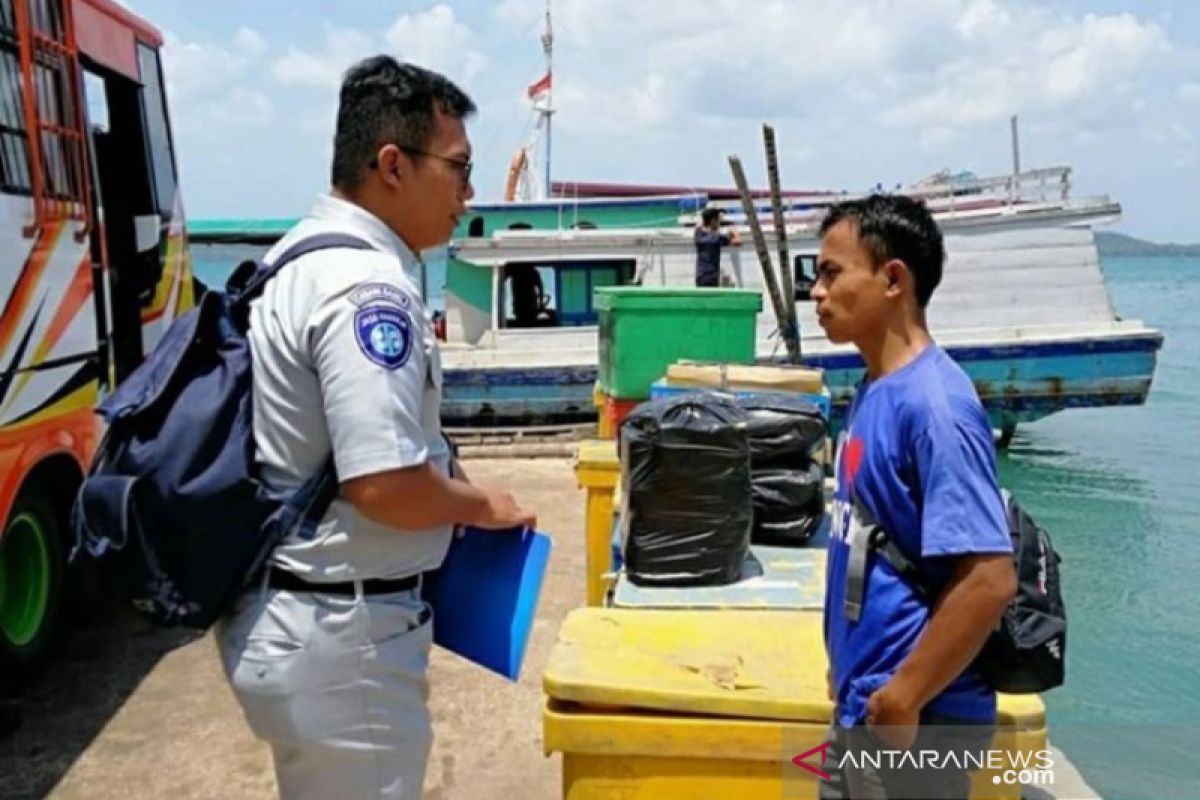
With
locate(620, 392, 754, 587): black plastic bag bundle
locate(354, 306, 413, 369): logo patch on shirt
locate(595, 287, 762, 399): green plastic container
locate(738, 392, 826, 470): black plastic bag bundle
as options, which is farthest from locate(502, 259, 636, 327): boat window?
locate(354, 306, 413, 369): logo patch on shirt

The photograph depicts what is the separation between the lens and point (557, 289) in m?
14.9

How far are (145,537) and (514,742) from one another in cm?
Answer: 256

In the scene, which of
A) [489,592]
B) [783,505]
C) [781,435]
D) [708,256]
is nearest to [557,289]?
[708,256]

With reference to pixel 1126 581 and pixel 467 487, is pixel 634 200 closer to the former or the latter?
pixel 1126 581

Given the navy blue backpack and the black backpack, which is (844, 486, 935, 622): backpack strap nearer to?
the black backpack

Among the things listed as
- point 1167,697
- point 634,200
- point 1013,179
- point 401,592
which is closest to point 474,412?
point 634,200

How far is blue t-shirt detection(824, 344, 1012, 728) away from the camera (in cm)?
189

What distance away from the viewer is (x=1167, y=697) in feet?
21.8

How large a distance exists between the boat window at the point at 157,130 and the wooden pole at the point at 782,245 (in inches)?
272

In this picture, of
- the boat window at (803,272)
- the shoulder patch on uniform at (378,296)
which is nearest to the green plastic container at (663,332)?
the shoulder patch on uniform at (378,296)

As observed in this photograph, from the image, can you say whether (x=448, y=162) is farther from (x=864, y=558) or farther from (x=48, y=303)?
(x=48, y=303)

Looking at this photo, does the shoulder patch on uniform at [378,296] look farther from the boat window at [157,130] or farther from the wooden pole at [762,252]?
the wooden pole at [762,252]

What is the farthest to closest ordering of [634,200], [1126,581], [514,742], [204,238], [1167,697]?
[204,238] → [634,200] → [1126,581] → [1167,697] → [514,742]

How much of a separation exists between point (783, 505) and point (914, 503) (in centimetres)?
214
